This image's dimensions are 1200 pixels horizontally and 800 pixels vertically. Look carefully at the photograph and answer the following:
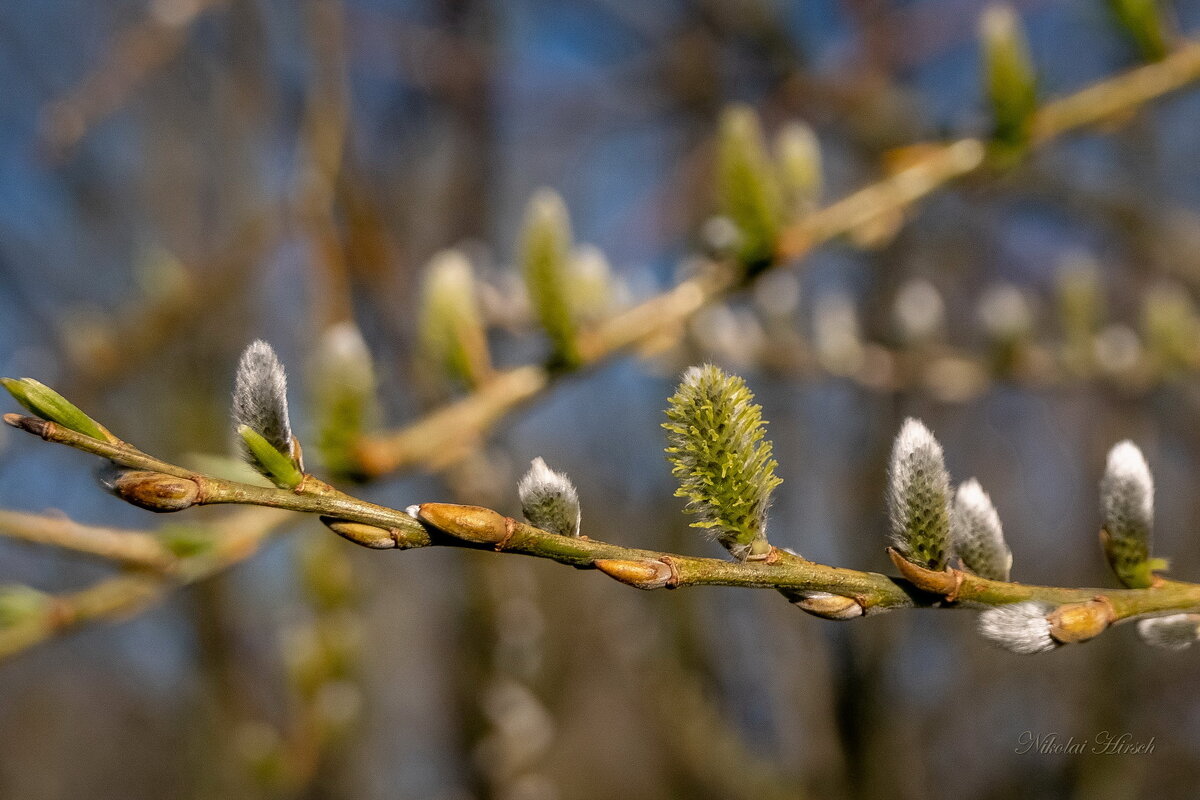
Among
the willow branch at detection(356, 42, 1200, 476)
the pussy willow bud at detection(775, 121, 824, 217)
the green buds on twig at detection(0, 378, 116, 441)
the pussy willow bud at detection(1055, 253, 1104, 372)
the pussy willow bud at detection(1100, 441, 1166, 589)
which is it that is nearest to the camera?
the green buds on twig at detection(0, 378, 116, 441)

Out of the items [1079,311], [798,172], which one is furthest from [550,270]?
[1079,311]

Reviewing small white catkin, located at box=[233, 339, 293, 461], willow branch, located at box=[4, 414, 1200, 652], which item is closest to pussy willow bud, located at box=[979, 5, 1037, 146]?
willow branch, located at box=[4, 414, 1200, 652]

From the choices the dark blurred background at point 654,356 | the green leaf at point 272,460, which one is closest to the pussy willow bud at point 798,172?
the dark blurred background at point 654,356

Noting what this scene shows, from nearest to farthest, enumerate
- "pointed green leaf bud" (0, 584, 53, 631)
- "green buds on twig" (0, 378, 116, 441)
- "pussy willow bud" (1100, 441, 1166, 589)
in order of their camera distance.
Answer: "green buds on twig" (0, 378, 116, 441) < "pussy willow bud" (1100, 441, 1166, 589) < "pointed green leaf bud" (0, 584, 53, 631)

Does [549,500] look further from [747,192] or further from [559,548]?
[747,192]

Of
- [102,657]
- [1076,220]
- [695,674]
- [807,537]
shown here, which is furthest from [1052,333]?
[102,657]

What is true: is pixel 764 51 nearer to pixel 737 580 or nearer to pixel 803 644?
pixel 803 644

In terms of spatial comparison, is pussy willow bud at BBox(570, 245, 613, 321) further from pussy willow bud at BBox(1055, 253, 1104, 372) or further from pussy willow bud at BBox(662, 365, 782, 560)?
pussy willow bud at BBox(1055, 253, 1104, 372)
